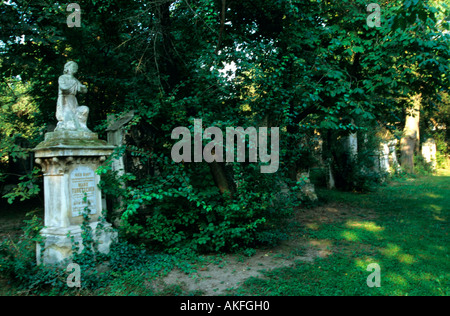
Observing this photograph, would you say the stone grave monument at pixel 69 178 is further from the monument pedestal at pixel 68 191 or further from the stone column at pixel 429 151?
the stone column at pixel 429 151

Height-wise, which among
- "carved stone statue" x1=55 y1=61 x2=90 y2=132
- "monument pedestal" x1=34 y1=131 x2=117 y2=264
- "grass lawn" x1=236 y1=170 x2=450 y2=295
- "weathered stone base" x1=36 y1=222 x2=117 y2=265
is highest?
"carved stone statue" x1=55 y1=61 x2=90 y2=132

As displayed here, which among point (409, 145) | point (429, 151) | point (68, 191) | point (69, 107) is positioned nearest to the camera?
point (68, 191)

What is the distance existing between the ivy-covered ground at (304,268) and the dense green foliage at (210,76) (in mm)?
552

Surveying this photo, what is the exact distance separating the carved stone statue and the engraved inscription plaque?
76 centimetres

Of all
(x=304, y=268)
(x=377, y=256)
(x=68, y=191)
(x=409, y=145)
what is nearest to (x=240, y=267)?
(x=304, y=268)

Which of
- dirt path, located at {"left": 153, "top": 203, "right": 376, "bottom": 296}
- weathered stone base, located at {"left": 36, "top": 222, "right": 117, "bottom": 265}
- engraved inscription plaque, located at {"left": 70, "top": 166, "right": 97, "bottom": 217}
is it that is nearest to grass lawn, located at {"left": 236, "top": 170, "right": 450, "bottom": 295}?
dirt path, located at {"left": 153, "top": 203, "right": 376, "bottom": 296}

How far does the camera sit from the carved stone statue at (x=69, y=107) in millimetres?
5543

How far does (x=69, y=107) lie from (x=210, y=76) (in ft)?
8.32

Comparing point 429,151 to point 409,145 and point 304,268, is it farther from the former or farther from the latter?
point 304,268

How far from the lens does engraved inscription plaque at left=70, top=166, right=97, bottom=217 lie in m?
5.37

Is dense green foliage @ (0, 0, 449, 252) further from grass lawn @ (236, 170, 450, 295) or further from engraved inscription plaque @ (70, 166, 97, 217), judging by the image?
grass lawn @ (236, 170, 450, 295)

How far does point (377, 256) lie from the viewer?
588cm

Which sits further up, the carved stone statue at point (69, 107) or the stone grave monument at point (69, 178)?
the carved stone statue at point (69, 107)

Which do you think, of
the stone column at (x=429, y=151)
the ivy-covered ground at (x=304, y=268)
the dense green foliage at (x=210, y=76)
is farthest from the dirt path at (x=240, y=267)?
the stone column at (x=429, y=151)
